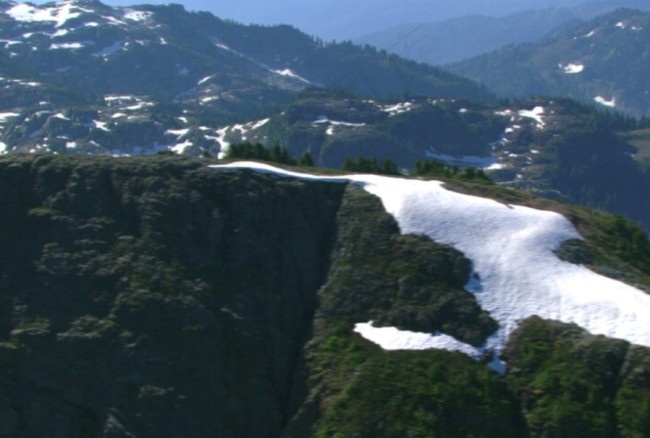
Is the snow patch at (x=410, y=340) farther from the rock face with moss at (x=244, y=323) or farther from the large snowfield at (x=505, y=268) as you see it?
the rock face with moss at (x=244, y=323)

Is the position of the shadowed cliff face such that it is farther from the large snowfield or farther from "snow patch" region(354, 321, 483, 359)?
the large snowfield

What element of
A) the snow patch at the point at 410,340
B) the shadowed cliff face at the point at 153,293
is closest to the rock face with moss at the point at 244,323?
the shadowed cliff face at the point at 153,293

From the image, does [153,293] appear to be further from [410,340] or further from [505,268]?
[505,268]

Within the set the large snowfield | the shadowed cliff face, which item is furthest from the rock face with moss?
the large snowfield

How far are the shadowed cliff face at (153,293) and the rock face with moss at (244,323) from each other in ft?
0.26

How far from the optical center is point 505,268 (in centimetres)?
4453

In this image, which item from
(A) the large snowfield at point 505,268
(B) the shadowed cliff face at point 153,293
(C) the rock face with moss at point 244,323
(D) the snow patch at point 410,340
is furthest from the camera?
(A) the large snowfield at point 505,268

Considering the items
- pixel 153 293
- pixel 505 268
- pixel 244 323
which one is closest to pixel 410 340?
pixel 505 268

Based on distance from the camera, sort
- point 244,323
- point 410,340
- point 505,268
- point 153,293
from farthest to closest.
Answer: point 505,268 → point 244,323 → point 153,293 → point 410,340

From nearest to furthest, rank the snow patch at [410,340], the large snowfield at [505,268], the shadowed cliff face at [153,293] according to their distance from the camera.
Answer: the shadowed cliff face at [153,293], the snow patch at [410,340], the large snowfield at [505,268]

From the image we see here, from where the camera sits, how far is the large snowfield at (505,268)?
4066 cm

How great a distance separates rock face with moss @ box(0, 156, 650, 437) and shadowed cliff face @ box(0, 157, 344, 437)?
0.08 meters

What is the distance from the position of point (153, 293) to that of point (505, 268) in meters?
16.4

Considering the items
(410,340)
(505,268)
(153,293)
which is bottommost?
(410,340)
